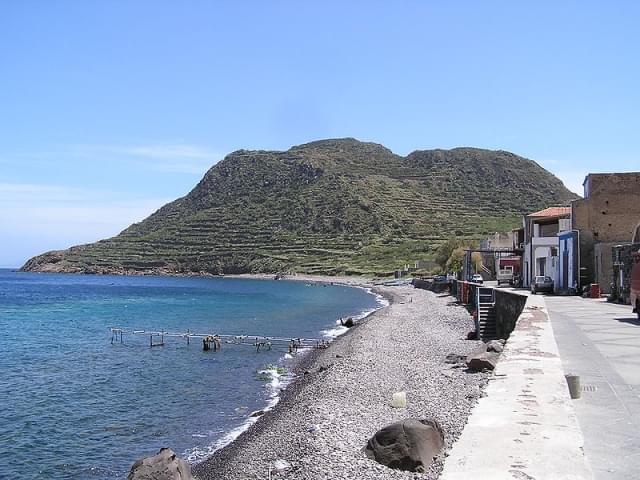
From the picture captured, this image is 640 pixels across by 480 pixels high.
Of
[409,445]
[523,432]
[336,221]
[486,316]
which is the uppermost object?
[336,221]

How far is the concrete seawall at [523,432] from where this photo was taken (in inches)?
222

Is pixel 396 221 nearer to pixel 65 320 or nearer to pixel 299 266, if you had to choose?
pixel 299 266

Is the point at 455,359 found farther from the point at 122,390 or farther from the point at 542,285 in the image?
the point at 542,285

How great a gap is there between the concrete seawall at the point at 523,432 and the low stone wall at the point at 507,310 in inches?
643

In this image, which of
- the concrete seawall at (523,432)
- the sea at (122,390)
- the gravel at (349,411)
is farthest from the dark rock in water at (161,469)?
the concrete seawall at (523,432)

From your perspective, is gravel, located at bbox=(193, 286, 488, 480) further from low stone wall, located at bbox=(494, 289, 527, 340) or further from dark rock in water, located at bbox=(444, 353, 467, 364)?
low stone wall, located at bbox=(494, 289, 527, 340)

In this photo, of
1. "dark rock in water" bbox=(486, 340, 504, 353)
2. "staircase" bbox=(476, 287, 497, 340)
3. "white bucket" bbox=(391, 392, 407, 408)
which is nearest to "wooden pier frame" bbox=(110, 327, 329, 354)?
"staircase" bbox=(476, 287, 497, 340)

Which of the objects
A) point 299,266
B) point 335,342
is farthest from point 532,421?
point 299,266

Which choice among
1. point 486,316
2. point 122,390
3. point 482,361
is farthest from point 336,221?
point 482,361

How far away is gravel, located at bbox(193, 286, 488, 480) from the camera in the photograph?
13320 mm

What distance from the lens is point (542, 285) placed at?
147ft

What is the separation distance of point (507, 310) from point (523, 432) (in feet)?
80.6

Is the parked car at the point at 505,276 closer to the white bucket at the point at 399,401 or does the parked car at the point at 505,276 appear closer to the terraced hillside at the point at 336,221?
the white bucket at the point at 399,401

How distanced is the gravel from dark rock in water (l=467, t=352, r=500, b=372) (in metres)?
0.35
